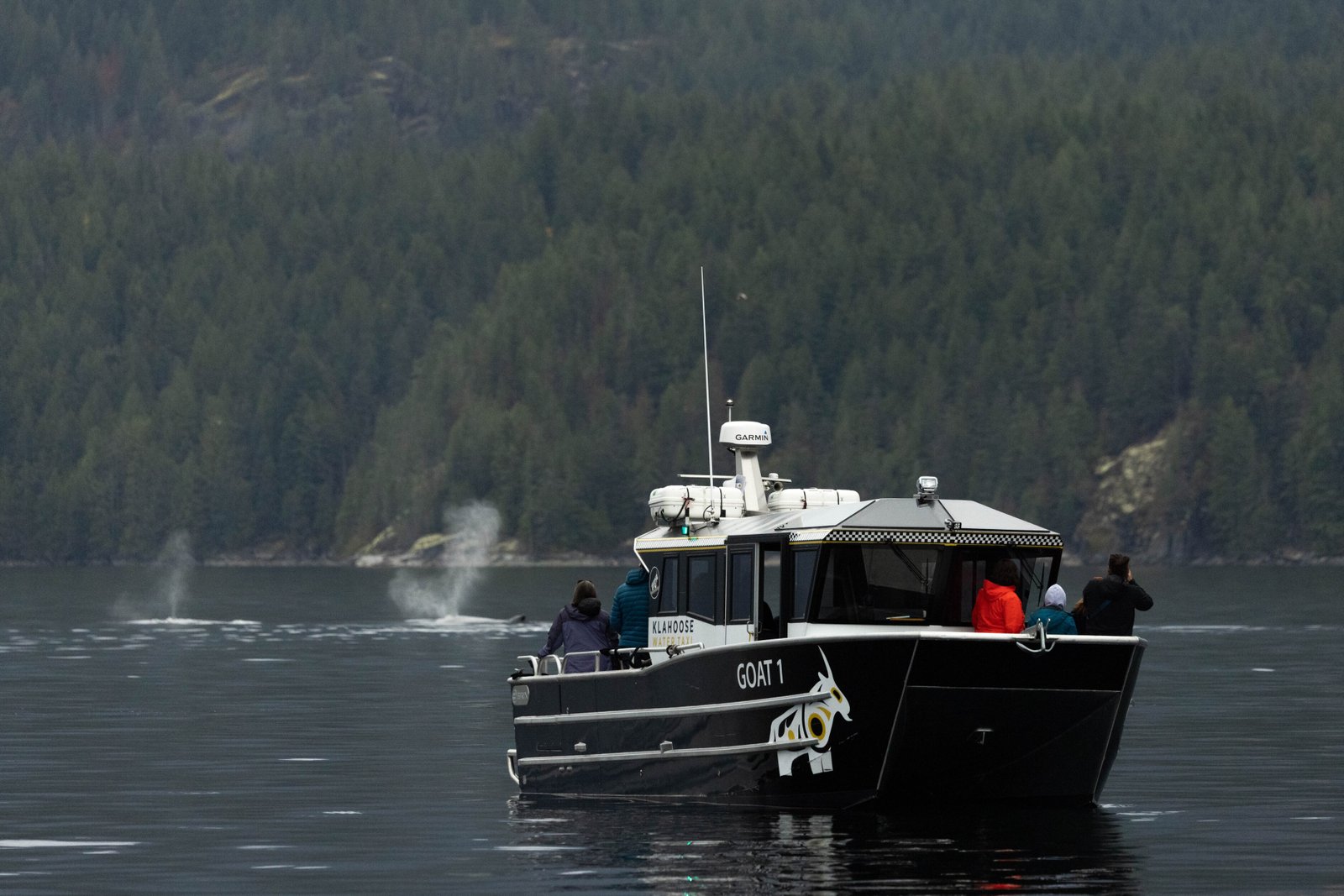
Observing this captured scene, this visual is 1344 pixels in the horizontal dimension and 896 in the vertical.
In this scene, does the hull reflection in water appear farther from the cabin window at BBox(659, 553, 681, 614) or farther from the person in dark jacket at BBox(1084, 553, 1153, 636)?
the cabin window at BBox(659, 553, 681, 614)

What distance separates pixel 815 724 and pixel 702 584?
11.7ft

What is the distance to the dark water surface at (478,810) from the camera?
32.0 m

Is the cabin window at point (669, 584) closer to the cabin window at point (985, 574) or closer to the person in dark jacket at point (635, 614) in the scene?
the person in dark jacket at point (635, 614)

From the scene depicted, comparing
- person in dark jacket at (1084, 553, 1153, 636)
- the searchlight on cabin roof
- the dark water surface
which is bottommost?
the dark water surface

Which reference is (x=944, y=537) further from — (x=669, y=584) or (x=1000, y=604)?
(x=669, y=584)

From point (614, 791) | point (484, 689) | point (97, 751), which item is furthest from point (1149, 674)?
point (614, 791)

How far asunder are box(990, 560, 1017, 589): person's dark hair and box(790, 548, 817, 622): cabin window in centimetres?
228

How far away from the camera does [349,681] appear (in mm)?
73125

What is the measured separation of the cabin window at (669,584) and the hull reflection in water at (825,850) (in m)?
2.76

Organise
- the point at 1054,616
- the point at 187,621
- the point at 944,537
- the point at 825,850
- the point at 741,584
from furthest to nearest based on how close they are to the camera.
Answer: the point at 187,621 < the point at 741,584 < the point at 944,537 < the point at 1054,616 < the point at 825,850

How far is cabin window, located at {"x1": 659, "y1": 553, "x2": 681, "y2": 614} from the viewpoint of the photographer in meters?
39.1

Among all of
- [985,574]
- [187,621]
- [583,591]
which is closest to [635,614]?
[583,591]

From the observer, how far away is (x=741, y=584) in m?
37.7

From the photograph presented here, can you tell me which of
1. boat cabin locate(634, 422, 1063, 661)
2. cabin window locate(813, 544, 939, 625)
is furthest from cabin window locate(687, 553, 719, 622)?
cabin window locate(813, 544, 939, 625)
